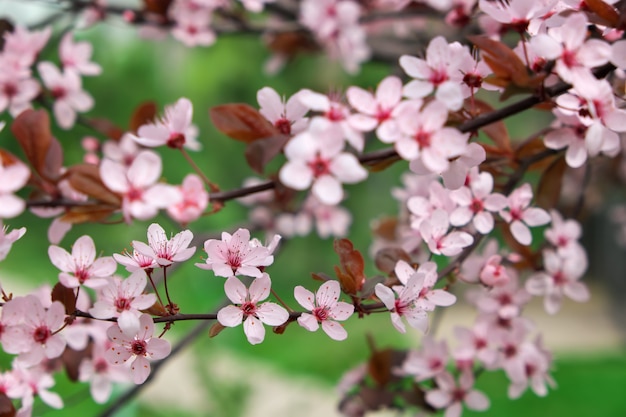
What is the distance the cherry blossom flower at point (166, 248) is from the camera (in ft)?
1.39

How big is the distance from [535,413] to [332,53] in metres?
0.93

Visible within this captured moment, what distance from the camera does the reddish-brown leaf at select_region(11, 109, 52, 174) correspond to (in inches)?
19.1

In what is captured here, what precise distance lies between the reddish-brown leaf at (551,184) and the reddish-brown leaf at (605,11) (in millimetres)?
171

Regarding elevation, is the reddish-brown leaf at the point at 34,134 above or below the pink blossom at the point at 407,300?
above

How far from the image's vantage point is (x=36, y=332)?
1.44 feet

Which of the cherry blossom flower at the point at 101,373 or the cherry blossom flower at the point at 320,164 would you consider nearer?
the cherry blossom flower at the point at 320,164

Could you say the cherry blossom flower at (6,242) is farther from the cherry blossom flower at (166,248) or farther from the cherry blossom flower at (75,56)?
the cherry blossom flower at (75,56)

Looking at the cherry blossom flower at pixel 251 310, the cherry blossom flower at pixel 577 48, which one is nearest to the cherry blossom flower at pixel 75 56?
the cherry blossom flower at pixel 251 310

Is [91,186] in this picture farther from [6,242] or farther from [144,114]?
[144,114]

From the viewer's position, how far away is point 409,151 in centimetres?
37

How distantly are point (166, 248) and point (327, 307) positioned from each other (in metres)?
0.12

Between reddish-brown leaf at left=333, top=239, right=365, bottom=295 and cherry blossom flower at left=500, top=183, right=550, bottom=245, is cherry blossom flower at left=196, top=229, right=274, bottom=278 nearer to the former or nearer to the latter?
reddish-brown leaf at left=333, top=239, right=365, bottom=295

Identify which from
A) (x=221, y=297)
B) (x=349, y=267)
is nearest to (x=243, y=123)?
(x=349, y=267)

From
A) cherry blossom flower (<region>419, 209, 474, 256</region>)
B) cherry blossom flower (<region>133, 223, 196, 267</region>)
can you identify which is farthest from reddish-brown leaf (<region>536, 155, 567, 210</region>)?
cherry blossom flower (<region>133, 223, 196, 267</region>)
